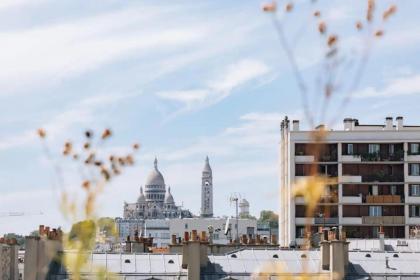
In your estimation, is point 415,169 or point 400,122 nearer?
point 415,169

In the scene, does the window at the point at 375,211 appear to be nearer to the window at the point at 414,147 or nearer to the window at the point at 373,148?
the window at the point at 373,148

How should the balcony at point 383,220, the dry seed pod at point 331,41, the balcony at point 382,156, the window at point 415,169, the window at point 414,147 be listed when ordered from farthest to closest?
the window at point 415,169 < the window at point 414,147 < the balcony at point 382,156 < the balcony at point 383,220 < the dry seed pod at point 331,41

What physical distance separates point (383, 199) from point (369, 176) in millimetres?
2849

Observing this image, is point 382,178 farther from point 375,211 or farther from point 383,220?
point 383,220

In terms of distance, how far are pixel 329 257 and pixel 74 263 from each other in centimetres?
4699

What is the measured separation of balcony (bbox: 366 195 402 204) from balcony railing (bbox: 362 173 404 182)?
1729 millimetres

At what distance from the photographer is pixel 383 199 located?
12538 cm

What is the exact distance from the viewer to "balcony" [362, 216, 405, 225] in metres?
124

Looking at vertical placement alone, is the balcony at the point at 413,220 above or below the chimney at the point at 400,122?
below

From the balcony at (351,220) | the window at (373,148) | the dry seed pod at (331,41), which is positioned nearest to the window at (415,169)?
the window at (373,148)

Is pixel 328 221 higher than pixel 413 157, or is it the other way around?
pixel 413 157

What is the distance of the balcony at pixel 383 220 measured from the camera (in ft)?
408

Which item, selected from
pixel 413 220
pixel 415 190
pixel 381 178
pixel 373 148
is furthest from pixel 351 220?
pixel 373 148

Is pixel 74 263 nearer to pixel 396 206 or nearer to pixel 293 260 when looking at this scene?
pixel 293 260
